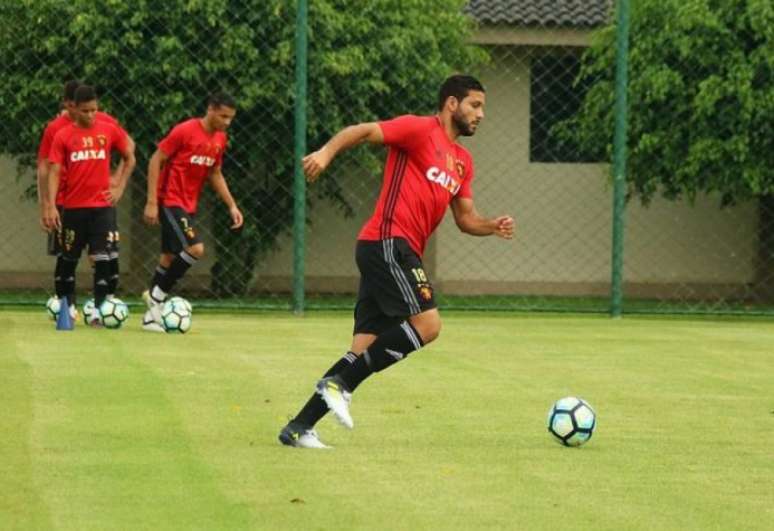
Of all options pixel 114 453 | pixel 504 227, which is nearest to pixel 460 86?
pixel 504 227

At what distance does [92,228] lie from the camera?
15977mm

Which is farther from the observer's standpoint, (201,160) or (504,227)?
(201,160)

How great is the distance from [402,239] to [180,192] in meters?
6.99

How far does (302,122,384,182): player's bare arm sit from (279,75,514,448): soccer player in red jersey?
0.01 m

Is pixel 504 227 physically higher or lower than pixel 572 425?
higher

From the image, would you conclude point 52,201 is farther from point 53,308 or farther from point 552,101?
point 552,101

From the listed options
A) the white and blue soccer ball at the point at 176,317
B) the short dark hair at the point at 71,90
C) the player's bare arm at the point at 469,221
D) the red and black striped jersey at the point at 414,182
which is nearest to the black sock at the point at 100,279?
the white and blue soccer ball at the point at 176,317

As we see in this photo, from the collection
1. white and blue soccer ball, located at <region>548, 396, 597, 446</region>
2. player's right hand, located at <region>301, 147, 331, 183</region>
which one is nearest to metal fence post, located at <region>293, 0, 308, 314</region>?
white and blue soccer ball, located at <region>548, 396, 597, 446</region>

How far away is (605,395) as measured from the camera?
1156cm

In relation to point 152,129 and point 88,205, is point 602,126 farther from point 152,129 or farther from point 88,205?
point 88,205

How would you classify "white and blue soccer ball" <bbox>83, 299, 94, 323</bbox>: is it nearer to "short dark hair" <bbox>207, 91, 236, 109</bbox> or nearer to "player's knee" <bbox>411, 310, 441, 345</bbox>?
"short dark hair" <bbox>207, 91, 236, 109</bbox>

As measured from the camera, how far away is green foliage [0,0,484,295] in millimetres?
19656

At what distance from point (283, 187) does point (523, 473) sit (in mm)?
12820

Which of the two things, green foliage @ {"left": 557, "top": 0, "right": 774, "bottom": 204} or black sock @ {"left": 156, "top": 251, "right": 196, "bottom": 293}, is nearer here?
black sock @ {"left": 156, "top": 251, "right": 196, "bottom": 293}
